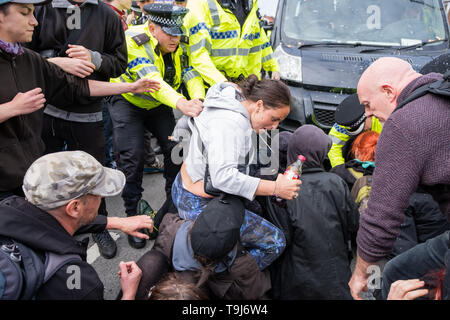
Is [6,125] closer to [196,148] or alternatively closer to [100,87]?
[100,87]

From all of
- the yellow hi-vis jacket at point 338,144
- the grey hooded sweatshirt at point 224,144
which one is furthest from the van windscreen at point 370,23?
the grey hooded sweatshirt at point 224,144

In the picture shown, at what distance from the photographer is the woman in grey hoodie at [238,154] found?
6.37ft

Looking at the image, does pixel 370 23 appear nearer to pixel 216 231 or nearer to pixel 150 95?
pixel 150 95

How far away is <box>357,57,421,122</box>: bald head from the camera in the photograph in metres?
1.68

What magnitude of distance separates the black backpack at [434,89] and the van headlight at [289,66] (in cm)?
247

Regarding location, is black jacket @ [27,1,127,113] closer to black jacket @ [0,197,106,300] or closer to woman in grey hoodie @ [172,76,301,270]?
woman in grey hoodie @ [172,76,301,270]

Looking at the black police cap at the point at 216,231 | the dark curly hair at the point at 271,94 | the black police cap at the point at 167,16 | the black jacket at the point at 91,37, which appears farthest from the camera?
the black police cap at the point at 167,16

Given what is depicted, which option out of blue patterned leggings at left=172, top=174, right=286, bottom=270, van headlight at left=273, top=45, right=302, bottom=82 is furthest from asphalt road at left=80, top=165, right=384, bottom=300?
van headlight at left=273, top=45, right=302, bottom=82

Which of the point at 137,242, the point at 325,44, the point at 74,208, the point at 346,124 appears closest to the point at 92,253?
the point at 137,242

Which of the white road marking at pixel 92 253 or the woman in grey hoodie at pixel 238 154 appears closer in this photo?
the woman in grey hoodie at pixel 238 154

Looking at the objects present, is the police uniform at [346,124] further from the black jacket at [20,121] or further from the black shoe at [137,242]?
the black jacket at [20,121]

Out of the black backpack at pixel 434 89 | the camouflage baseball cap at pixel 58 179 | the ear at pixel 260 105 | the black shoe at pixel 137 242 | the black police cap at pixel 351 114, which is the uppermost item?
the black backpack at pixel 434 89
